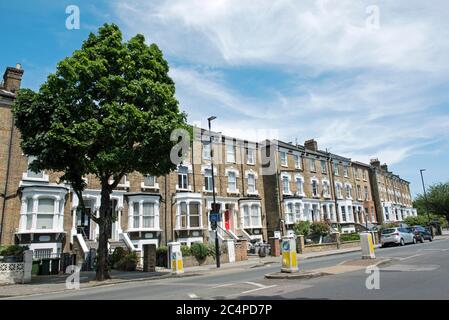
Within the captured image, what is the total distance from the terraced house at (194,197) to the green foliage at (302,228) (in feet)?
5.13

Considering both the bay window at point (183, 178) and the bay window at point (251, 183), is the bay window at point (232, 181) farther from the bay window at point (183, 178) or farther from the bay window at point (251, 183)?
the bay window at point (183, 178)

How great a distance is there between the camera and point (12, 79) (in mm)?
26078

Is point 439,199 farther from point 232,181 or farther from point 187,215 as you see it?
point 187,215

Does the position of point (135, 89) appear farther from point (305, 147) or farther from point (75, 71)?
point (305, 147)

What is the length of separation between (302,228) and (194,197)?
477 inches

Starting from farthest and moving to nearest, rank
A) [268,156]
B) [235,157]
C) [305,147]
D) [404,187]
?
[404,187], [305,147], [268,156], [235,157]

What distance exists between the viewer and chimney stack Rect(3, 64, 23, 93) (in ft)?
84.7

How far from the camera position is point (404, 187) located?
243ft

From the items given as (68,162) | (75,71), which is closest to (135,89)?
(75,71)

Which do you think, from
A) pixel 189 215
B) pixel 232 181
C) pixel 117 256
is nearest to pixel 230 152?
pixel 232 181

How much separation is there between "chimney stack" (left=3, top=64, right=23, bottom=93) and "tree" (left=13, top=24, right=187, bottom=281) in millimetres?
10326

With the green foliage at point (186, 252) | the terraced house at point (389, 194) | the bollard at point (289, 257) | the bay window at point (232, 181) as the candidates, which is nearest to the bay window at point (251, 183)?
the bay window at point (232, 181)

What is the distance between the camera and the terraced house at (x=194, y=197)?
22859 millimetres
